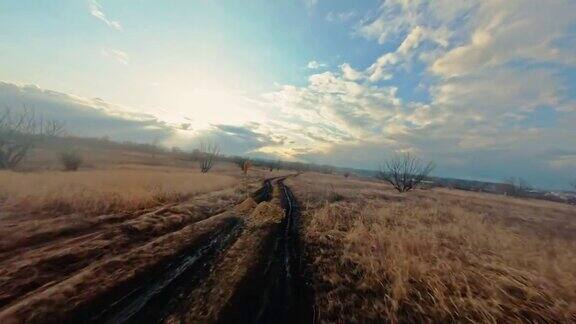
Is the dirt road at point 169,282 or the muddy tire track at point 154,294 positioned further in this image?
the dirt road at point 169,282

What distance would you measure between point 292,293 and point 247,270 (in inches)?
67.7

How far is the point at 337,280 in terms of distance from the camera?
7.64 m

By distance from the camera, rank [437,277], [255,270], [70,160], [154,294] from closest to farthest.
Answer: [154,294]
[437,277]
[255,270]
[70,160]

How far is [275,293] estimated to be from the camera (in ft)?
21.8

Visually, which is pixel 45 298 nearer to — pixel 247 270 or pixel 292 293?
pixel 247 270

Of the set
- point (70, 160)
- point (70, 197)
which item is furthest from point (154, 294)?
point (70, 160)

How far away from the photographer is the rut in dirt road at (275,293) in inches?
220

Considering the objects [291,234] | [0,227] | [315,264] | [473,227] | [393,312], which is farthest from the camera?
[473,227]

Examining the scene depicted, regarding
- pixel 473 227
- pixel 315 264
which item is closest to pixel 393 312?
pixel 315 264

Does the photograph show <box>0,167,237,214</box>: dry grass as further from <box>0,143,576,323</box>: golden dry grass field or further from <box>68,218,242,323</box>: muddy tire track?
<box>68,218,242,323</box>: muddy tire track

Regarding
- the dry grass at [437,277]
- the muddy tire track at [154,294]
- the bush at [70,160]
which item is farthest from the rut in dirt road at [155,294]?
the bush at [70,160]

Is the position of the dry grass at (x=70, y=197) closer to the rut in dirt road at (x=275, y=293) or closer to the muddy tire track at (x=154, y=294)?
the muddy tire track at (x=154, y=294)

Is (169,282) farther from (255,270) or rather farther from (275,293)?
(275,293)

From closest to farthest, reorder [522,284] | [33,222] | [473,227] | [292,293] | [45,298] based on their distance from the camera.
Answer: [45,298]
[292,293]
[522,284]
[33,222]
[473,227]
